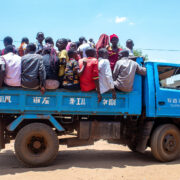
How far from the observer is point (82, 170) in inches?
165

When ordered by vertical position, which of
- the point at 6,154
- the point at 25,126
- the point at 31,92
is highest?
the point at 31,92

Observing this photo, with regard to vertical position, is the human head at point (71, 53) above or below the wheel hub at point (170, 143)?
above

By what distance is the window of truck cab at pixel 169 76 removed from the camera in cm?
513

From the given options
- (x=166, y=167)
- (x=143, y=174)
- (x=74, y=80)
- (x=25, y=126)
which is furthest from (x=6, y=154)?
(x=166, y=167)

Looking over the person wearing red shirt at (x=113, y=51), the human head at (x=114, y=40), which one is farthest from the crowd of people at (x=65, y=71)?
the human head at (x=114, y=40)

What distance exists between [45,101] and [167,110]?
2.74 meters

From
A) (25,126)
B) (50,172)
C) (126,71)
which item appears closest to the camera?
(50,172)

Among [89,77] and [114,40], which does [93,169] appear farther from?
[114,40]

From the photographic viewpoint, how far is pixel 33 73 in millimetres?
4262

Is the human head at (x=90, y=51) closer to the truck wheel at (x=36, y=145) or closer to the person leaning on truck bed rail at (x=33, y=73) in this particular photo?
the person leaning on truck bed rail at (x=33, y=73)

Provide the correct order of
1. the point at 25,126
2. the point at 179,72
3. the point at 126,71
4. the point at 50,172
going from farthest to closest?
the point at 179,72
the point at 126,71
the point at 25,126
the point at 50,172

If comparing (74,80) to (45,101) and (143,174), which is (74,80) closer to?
(45,101)

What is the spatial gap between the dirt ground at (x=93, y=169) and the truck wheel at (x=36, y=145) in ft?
0.58

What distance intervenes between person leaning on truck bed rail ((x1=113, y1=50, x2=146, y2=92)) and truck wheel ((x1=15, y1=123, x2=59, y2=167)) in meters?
1.76
